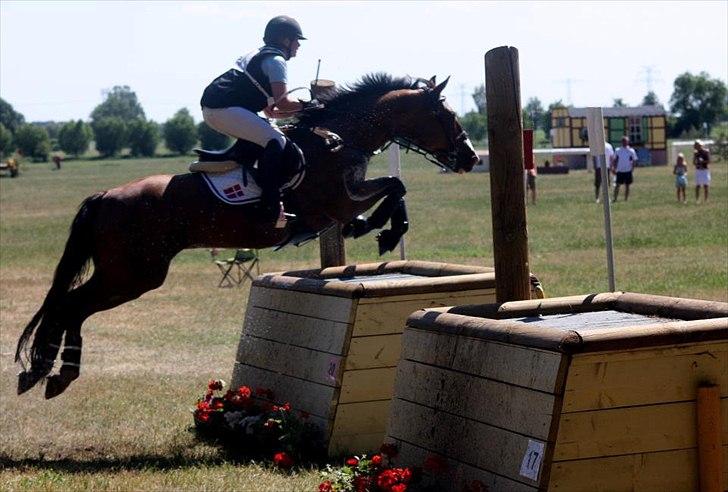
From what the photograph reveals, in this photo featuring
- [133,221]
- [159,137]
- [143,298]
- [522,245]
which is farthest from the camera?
[159,137]

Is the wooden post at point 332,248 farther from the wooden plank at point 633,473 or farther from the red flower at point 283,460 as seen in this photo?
the wooden plank at point 633,473

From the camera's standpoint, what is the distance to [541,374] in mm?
4367

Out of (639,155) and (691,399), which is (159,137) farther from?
(691,399)

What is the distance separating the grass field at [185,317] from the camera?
6.57 meters

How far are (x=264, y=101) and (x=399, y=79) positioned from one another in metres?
1.13

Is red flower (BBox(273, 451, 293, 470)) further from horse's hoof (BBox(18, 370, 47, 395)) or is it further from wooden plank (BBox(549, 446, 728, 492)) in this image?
wooden plank (BBox(549, 446, 728, 492))

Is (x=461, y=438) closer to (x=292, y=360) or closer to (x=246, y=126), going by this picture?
(x=292, y=360)

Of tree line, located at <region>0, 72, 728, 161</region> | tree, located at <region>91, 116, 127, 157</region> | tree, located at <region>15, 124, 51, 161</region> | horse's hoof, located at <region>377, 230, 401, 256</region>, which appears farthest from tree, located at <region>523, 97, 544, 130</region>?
tree, located at <region>91, 116, 127, 157</region>

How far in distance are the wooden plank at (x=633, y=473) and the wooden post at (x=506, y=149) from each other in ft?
4.53

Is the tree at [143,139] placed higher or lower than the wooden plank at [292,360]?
higher

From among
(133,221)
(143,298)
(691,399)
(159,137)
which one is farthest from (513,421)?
(159,137)

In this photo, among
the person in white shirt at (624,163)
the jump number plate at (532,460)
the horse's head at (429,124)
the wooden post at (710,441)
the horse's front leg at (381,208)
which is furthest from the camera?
the person in white shirt at (624,163)

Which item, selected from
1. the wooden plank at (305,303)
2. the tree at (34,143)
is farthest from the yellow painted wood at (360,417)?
the tree at (34,143)

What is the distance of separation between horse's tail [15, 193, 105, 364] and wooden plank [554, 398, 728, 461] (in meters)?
A: 3.83
